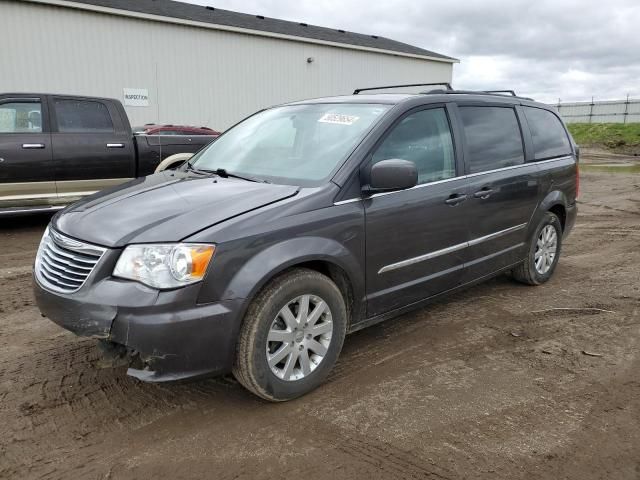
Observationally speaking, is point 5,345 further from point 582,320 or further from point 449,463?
point 582,320

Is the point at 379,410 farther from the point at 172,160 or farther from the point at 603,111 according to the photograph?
the point at 603,111

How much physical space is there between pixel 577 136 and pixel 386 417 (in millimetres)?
38207

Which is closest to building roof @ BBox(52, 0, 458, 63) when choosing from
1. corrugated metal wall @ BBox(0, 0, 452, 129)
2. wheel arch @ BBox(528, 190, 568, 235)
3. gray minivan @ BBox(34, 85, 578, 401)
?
corrugated metal wall @ BBox(0, 0, 452, 129)

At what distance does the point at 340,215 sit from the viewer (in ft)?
10.6

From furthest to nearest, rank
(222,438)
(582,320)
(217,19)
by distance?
1. (217,19)
2. (582,320)
3. (222,438)

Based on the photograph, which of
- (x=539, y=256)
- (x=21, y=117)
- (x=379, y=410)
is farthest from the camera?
(x=21, y=117)

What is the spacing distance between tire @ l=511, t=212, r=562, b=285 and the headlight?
354 cm

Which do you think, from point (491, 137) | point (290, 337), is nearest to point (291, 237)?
point (290, 337)

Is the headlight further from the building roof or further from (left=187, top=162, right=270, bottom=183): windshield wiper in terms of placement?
the building roof

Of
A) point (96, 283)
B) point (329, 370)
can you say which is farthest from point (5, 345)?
point (329, 370)

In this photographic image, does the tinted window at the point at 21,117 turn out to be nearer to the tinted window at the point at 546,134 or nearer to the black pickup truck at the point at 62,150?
the black pickup truck at the point at 62,150

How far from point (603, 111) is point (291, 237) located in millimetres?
46918

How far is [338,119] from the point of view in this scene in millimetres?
3834

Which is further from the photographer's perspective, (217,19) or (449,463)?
(217,19)
